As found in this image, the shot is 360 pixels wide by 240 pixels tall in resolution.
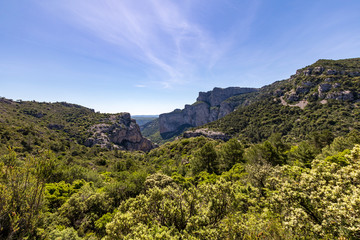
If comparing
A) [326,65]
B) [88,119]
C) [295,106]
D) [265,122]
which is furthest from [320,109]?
[88,119]

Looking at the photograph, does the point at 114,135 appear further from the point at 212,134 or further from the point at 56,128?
the point at 212,134

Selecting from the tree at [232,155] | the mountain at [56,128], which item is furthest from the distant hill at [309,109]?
the mountain at [56,128]

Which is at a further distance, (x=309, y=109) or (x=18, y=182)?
(x=309, y=109)

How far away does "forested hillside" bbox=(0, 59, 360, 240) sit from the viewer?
404 inches

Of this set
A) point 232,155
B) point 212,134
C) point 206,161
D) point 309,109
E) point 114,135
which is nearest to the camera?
point 232,155

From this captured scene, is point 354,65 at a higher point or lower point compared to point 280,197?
higher

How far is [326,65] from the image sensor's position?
161250 millimetres

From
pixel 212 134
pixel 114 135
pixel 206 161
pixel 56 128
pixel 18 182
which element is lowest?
pixel 212 134

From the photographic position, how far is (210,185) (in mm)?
17031

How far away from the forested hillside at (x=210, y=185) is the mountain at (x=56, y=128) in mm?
1155

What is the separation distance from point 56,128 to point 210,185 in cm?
16657

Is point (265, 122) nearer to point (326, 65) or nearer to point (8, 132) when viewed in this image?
point (326, 65)

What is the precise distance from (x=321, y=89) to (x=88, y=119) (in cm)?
25472

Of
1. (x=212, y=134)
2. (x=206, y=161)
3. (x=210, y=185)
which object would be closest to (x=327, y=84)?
(x=212, y=134)
